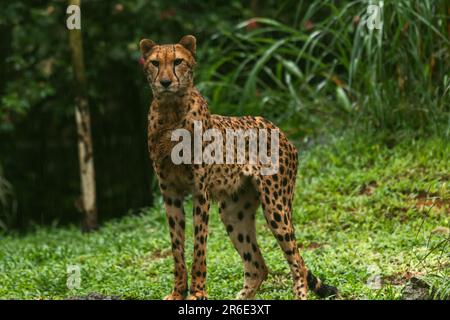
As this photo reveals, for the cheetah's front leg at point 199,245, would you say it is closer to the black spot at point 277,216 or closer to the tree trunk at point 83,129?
the black spot at point 277,216

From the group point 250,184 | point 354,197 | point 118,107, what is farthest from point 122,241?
point 118,107

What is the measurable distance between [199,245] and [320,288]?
0.93m

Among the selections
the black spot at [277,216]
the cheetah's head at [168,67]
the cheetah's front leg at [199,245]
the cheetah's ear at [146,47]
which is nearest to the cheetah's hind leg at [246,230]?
the black spot at [277,216]

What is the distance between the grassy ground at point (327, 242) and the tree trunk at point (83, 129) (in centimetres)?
30

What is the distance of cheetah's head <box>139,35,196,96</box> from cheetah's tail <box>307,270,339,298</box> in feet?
5.13

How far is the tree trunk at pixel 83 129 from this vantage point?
32.9 ft

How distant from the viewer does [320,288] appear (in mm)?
6340

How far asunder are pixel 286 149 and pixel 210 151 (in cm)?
61

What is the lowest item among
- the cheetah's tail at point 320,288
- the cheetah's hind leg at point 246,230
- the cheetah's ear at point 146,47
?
the cheetah's tail at point 320,288

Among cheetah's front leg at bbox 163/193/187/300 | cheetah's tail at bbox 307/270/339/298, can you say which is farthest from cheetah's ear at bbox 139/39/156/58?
cheetah's tail at bbox 307/270/339/298

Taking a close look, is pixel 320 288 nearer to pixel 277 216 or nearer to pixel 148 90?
pixel 277 216

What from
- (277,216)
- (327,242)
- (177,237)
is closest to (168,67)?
(177,237)

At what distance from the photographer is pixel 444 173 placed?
9125mm
